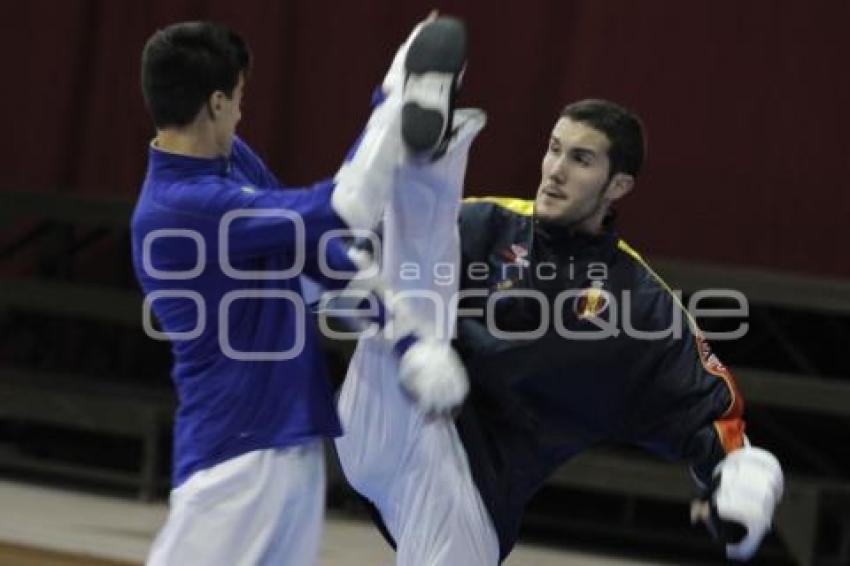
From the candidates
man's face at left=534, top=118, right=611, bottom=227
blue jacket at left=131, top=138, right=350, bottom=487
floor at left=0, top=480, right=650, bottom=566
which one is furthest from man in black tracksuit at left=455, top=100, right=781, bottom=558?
floor at left=0, top=480, right=650, bottom=566

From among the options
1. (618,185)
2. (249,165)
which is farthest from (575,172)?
(249,165)

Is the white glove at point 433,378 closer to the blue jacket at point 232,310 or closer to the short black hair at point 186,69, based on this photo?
the blue jacket at point 232,310

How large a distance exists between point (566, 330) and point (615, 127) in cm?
36

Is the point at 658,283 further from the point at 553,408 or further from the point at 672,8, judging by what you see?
the point at 672,8

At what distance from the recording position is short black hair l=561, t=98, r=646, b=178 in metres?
2.86

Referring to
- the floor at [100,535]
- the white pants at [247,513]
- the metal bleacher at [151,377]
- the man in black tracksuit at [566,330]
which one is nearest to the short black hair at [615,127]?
the man in black tracksuit at [566,330]

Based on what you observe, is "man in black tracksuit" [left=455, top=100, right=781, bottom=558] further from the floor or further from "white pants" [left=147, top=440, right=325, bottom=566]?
the floor

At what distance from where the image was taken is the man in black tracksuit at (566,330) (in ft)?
9.28

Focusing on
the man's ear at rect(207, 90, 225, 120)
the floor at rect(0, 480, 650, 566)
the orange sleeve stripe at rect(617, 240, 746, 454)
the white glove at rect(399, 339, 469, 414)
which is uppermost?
the man's ear at rect(207, 90, 225, 120)

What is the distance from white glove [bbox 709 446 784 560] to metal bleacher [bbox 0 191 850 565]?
1896mm

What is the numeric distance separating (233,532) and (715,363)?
3.03 feet

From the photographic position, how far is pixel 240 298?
7.90ft

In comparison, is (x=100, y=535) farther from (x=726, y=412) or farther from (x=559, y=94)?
(x=726, y=412)

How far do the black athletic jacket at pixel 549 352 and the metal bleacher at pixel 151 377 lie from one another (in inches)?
66.8
